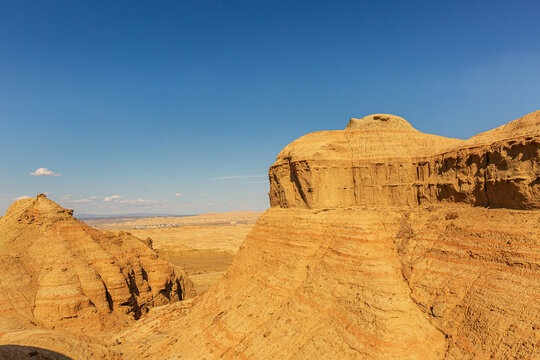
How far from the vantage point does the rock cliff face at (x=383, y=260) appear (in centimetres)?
1325

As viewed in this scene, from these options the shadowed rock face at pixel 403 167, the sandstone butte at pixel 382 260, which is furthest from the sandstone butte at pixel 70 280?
the shadowed rock face at pixel 403 167

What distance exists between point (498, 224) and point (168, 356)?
18820mm

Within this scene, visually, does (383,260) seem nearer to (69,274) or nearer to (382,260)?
(382,260)

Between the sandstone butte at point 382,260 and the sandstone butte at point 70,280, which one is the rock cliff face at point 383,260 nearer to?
the sandstone butte at point 382,260

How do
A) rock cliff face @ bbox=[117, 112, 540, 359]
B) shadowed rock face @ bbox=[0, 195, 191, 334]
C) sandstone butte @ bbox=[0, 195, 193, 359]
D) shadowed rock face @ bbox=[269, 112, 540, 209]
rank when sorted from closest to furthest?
rock cliff face @ bbox=[117, 112, 540, 359], shadowed rock face @ bbox=[269, 112, 540, 209], sandstone butte @ bbox=[0, 195, 193, 359], shadowed rock face @ bbox=[0, 195, 191, 334]

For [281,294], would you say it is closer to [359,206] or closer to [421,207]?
[359,206]

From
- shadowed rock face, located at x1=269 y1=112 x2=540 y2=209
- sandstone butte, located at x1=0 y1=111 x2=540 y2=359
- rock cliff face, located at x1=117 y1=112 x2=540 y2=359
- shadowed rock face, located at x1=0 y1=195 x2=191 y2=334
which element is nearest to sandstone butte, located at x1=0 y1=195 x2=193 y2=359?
shadowed rock face, located at x1=0 y1=195 x2=191 y2=334

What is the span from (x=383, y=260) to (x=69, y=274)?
23.2 meters

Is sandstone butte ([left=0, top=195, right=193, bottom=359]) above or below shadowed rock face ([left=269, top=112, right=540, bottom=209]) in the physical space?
below

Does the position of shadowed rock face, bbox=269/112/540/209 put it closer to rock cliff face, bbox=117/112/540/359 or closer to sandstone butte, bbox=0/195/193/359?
rock cliff face, bbox=117/112/540/359

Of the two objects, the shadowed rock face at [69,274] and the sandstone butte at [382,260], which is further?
the shadowed rock face at [69,274]

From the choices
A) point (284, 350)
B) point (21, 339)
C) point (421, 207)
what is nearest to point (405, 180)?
point (421, 207)

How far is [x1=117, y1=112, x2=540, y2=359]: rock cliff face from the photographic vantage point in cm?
1325

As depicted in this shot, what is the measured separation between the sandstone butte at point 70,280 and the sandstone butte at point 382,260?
2.91 m
